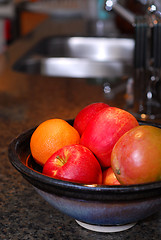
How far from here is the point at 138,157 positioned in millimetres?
494

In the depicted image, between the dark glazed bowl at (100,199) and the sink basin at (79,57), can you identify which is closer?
the dark glazed bowl at (100,199)

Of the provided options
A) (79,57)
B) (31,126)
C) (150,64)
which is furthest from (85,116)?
(79,57)

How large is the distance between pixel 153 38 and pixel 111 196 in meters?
0.71

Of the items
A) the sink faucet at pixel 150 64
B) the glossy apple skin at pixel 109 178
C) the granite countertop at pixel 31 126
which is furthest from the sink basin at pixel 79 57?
the glossy apple skin at pixel 109 178

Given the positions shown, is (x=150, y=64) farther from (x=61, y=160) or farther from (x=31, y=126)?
(x=61, y=160)

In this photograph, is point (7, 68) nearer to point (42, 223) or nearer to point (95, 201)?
point (42, 223)

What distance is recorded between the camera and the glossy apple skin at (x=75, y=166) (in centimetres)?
52

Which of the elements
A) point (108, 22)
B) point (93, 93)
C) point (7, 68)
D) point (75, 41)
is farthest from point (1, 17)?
point (93, 93)

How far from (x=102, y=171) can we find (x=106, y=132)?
0.06m

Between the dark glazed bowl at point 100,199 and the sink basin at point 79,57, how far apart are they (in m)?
1.40

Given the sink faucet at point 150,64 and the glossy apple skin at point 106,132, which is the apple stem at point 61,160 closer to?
the glossy apple skin at point 106,132

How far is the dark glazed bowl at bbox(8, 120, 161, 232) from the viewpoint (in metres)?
0.46

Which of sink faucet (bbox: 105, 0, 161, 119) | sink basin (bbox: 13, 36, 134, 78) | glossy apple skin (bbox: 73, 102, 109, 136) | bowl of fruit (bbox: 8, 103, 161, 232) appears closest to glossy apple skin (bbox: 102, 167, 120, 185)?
bowl of fruit (bbox: 8, 103, 161, 232)

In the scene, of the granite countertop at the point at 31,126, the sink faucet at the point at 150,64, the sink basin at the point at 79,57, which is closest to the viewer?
the granite countertop at the point at 31,126
